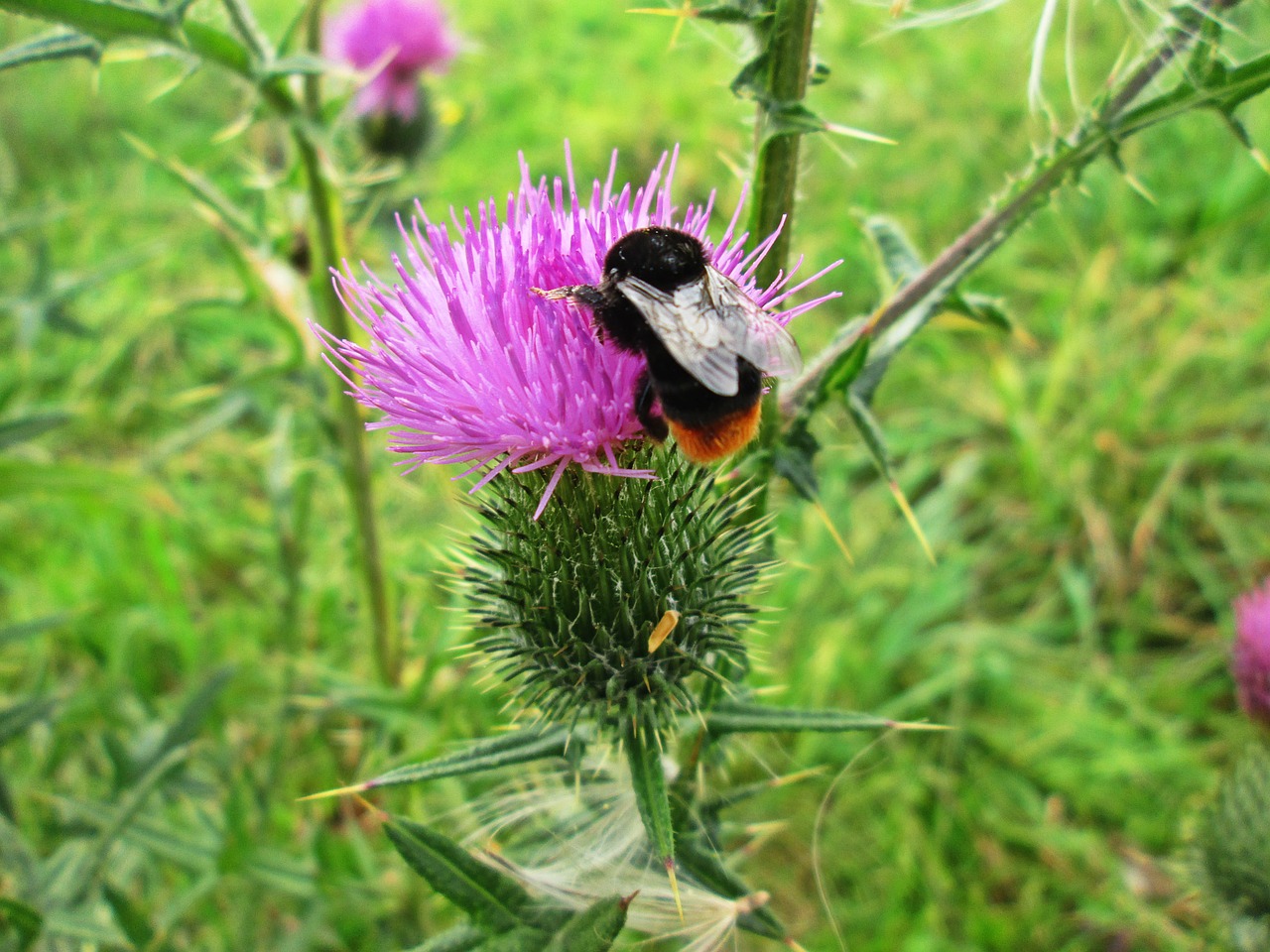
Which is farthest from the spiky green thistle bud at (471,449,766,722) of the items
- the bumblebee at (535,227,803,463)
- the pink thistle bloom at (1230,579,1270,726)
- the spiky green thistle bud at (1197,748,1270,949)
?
the pink thistle bloom at (1230,579,1270,726)

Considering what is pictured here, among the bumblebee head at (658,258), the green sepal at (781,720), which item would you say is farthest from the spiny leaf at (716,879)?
the bumblebee head at (658,258)

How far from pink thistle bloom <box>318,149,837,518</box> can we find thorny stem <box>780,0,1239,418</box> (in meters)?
0.30

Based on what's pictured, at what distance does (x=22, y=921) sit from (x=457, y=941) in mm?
1054

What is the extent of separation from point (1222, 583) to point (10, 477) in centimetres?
468

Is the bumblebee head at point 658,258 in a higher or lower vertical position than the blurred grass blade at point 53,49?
lower

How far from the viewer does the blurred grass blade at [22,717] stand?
7.54ft

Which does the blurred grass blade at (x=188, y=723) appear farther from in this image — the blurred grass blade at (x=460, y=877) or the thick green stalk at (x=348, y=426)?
the blurred grass blade at (x=460, y=877)

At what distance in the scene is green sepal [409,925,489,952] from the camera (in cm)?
155

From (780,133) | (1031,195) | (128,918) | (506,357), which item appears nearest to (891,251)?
(1031,195)

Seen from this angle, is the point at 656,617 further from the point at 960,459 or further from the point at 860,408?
the point at 960,459

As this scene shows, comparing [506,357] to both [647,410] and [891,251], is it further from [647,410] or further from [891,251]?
[891,251]

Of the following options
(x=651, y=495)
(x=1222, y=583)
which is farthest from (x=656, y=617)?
(x=1222, y=583)

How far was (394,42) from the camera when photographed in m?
4.71

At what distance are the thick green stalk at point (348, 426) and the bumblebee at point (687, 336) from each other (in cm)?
97
